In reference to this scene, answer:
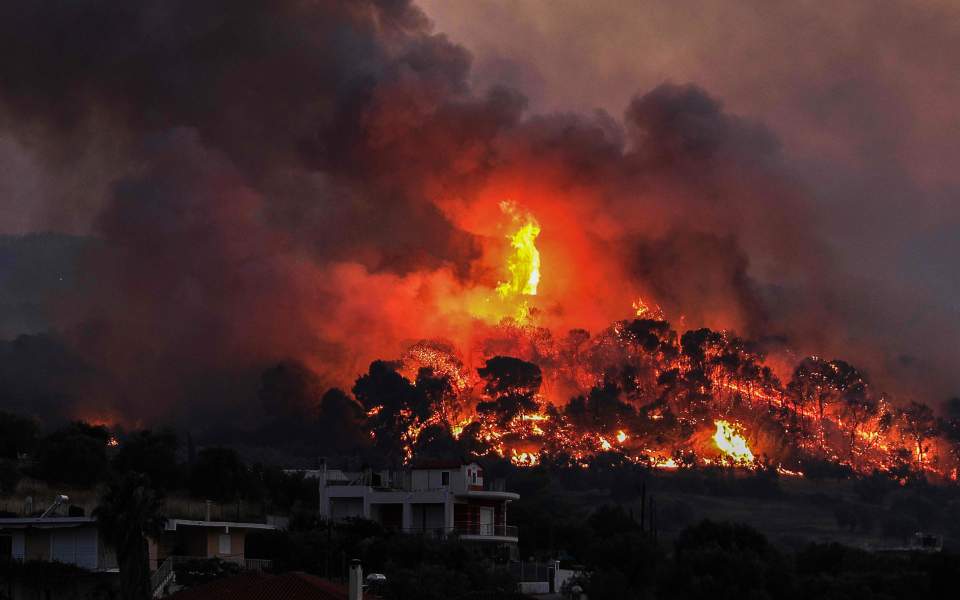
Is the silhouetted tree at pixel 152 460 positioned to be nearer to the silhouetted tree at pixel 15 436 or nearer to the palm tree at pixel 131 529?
the silhouetted tree at pixel 15 436

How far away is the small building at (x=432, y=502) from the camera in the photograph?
98.7 m

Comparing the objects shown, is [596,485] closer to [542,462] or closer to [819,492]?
[542,462]

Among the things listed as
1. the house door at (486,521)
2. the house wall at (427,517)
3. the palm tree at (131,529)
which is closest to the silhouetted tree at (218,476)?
the house wall at (427,517)

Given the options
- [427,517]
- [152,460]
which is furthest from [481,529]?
[152,460]

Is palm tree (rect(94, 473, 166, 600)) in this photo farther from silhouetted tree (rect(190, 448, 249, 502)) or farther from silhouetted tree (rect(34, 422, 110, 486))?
silhouetted tree (rect(190, 448, 249, 502))

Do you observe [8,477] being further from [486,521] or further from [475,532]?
[486,521]

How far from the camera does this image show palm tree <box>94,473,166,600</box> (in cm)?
6131

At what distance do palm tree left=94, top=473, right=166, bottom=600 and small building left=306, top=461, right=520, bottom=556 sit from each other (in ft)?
117

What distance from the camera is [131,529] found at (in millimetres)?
61531

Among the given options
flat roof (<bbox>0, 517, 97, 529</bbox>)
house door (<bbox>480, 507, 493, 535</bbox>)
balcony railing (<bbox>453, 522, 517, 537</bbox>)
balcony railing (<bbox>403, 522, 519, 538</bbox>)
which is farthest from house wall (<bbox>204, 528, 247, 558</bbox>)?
house door (<bbox>480, 507, 493, 535</bbox>)

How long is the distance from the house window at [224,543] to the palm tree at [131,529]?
14297 mm

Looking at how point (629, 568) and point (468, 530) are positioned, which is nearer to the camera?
point (629, 568)

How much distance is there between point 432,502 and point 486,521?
3961mm

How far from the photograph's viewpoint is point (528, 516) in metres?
112
